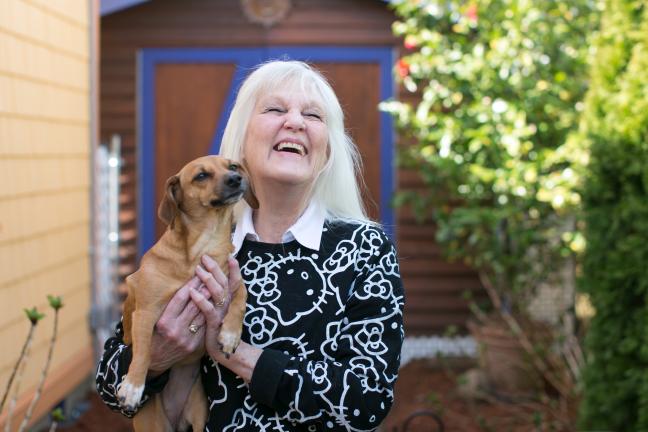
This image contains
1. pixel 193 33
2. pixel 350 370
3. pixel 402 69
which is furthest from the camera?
pixel 193 33

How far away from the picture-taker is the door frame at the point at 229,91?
8.03 metres

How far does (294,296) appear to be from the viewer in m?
2.39

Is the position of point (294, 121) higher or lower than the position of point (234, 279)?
higher

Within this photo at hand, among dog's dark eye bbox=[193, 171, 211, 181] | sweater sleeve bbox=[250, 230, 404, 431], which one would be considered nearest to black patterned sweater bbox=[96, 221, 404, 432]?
sweater sleeve bbox=[250, 230, 404, 431]

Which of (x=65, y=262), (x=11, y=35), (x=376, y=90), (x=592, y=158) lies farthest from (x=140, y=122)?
(x=592, y=158)

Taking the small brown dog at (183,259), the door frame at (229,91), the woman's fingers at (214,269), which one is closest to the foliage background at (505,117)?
the door frame at (229,91)

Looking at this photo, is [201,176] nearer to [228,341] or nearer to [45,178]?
[228,341]

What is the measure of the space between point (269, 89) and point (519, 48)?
4140 mm

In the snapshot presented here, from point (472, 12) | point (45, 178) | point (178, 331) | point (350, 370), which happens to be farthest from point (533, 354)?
point (178, 331)

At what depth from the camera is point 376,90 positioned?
8.09 m

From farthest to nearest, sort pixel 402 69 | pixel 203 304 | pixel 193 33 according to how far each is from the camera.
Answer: pixel 193 33, pixel 402 69, pixel 203 304

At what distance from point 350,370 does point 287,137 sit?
67 cm

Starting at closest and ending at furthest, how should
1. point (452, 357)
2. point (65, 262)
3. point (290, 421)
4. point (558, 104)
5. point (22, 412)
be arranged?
point (290, 421) → point (22, 412) → point (65, 262) → point (558, 104) → point (452, 357)

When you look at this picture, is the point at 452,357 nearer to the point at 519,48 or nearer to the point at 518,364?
the point at 518,364
